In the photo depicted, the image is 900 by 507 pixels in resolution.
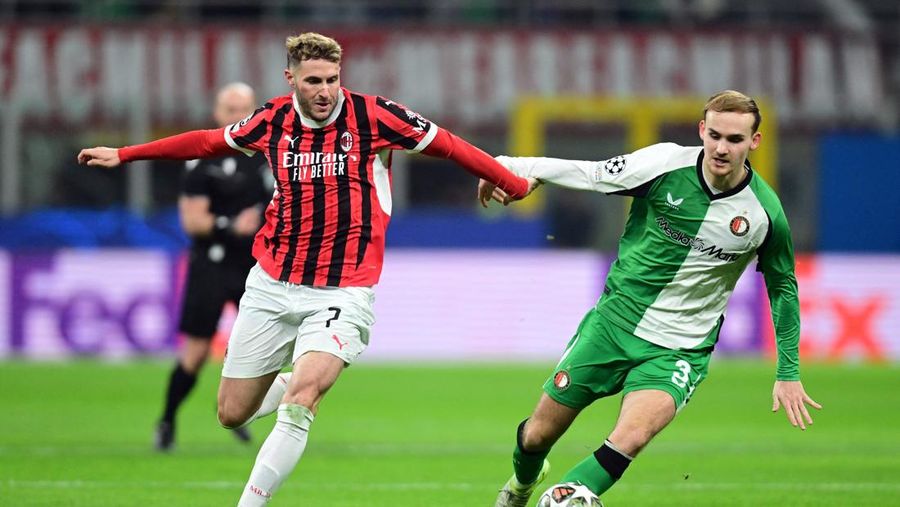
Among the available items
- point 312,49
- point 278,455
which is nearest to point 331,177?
point 312,49

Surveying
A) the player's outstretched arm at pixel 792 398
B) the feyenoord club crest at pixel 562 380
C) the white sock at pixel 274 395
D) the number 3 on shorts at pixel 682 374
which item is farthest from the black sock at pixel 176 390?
the player's outstretched arm at pixel 792 398

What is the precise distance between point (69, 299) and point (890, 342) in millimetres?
10336

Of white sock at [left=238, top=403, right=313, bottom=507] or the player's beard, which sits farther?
the player's beard

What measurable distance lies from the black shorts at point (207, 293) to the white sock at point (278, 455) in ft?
13.4

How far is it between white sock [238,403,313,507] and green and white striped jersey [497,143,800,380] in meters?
1.56

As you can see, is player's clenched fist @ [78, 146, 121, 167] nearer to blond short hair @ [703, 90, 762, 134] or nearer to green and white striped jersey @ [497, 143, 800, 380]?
green and white striped jersey @ [497, 143, 800, 380]

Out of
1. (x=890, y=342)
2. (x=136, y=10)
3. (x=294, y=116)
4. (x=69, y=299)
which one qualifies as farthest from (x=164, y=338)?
(x=294, y=116)

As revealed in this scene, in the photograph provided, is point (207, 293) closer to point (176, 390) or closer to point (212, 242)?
point (212, 242)

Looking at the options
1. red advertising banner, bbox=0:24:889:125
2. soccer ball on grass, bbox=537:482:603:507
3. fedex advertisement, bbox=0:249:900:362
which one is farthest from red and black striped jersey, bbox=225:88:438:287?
red advertising banner, bbox=0:24:889:125

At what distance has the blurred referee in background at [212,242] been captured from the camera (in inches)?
419

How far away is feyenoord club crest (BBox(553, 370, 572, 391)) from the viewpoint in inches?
272

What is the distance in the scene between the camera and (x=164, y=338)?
18.1 m

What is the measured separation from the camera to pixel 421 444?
11.3 meters

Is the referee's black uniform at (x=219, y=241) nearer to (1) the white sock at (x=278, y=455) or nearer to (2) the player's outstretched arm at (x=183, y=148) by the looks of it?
(2) the player's outstretched arm at (x=183, y=148)
